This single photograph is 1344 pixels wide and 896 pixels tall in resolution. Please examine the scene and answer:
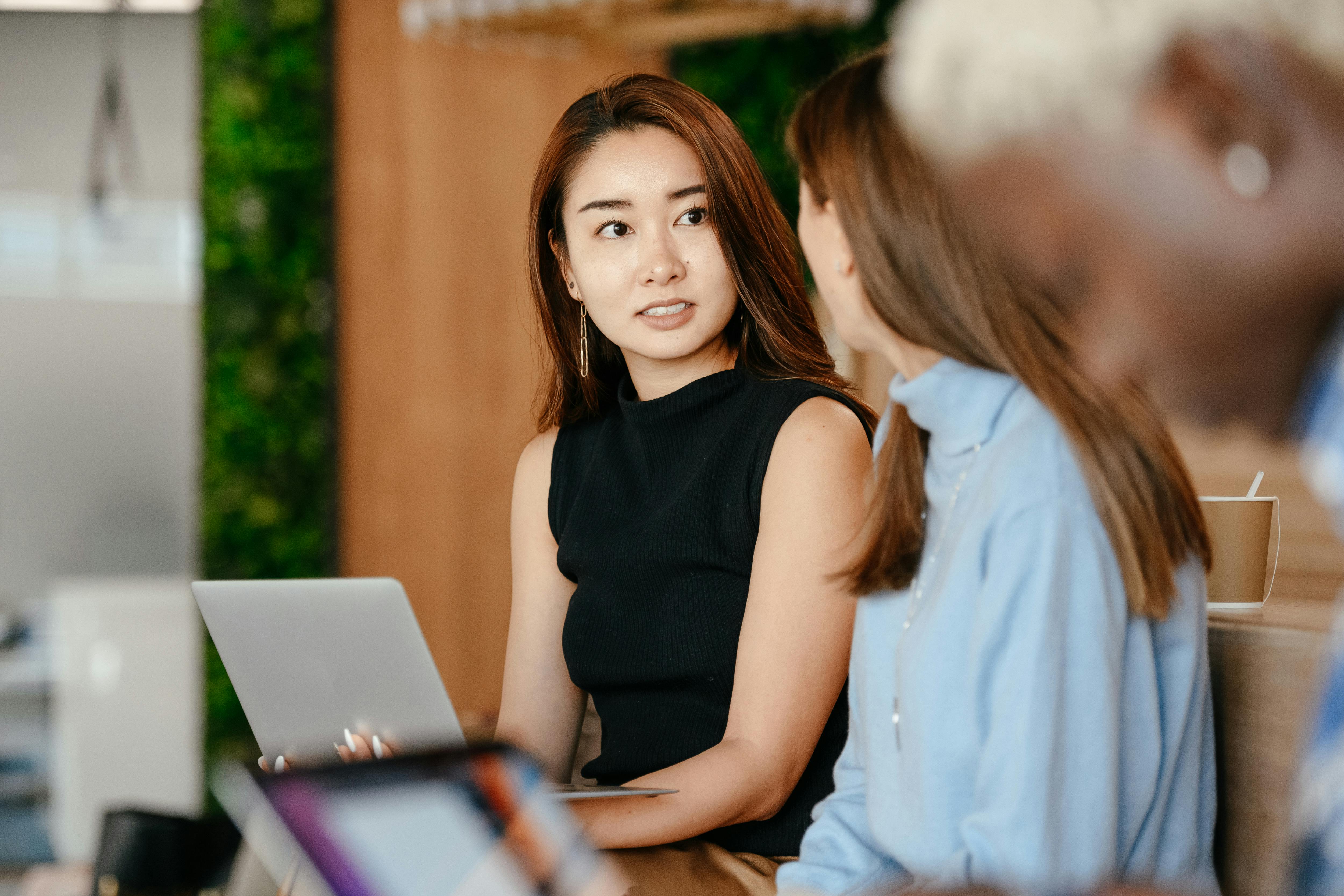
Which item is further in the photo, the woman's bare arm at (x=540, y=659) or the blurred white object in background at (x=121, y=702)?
the blurred white object in background at (x=121, y=702)

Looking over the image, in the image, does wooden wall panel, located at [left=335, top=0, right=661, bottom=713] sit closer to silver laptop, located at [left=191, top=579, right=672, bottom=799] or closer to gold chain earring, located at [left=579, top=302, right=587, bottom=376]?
gold chain earring, located at [left=579, top=302, right=587, bottom=376]

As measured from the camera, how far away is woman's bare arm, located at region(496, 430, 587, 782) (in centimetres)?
173

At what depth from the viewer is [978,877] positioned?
36.4 inches

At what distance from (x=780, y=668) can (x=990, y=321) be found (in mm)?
547

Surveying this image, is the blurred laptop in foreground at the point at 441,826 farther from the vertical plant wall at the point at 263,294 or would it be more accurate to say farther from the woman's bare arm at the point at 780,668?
the vertical plant wall at the point at 263,294

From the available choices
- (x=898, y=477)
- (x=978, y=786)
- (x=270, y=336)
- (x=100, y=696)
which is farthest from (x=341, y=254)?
(x=978, y=786)

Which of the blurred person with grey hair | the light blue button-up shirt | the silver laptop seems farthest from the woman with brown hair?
the blurred person with grey hair

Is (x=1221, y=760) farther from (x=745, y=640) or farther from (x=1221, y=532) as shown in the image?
(x=745, y=640)

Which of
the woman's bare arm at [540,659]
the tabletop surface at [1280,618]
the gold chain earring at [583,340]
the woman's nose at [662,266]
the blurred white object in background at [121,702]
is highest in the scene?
the woman's nose at [662,266]

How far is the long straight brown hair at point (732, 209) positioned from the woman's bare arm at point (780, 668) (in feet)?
0.53

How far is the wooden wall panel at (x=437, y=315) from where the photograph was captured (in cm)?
418

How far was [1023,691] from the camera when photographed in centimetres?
91

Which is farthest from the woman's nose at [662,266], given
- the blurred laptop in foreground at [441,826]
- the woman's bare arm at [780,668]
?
the blurred laptop in foreground at [441,826]

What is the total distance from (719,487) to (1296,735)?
2.37ft
